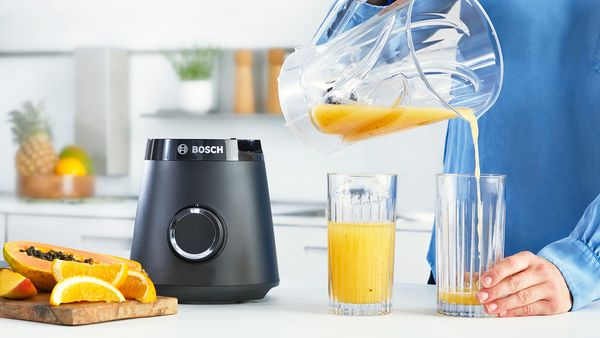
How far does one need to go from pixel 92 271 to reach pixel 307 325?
248 mm

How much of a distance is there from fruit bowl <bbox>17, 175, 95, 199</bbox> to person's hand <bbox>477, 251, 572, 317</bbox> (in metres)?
2.65

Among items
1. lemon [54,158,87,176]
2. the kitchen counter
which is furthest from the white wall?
the kitchen counter

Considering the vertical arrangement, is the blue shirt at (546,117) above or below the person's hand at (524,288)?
above

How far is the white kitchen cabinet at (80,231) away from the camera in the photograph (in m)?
3.20

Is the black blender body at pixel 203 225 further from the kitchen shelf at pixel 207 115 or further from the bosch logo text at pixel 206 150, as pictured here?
the kitchen shelf at pixel 207 115

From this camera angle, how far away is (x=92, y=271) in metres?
1.07

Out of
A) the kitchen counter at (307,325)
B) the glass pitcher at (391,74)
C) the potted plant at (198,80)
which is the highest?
the potted plant at (198,80)

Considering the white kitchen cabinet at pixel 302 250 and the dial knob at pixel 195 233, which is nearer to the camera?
the dial knob at pixel 195 233

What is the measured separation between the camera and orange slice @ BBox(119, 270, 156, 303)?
3.50 ft

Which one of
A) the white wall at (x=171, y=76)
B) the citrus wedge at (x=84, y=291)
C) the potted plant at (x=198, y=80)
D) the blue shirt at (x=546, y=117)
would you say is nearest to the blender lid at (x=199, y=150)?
the citrus wedge at (x=84, y=291)

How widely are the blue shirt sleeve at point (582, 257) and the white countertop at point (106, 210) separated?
1651mm

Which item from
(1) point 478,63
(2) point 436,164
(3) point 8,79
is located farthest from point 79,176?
(1) point 478,63

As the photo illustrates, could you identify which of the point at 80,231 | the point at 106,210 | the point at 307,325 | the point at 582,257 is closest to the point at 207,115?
the point at 106,210

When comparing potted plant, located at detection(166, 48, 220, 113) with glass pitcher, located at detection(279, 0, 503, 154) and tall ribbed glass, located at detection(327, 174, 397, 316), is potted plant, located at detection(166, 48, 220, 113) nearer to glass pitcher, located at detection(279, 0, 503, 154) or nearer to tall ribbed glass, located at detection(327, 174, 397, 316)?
glass pitcher, located at detection(279, 0, 503, 154)
